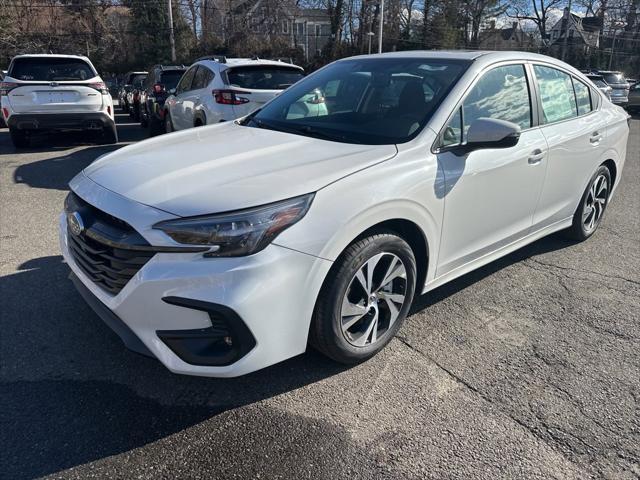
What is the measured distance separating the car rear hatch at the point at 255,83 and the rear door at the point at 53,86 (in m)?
3.50

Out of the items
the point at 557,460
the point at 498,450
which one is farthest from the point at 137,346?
the point at 557,460

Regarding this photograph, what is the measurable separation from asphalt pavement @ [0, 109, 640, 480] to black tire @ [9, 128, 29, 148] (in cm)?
706

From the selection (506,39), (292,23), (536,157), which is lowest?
(536,157)

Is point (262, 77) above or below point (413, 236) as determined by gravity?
above

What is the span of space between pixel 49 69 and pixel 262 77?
4.46m

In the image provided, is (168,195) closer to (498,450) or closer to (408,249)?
(408,249)

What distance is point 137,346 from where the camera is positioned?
2430 mm

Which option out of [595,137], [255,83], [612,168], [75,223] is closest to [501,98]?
[595,137]

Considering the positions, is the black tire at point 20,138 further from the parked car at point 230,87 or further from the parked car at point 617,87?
the parked car at point 617,87

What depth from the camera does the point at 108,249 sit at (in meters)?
2.49

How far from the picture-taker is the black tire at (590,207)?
4742 millimetres

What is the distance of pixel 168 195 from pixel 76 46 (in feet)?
140

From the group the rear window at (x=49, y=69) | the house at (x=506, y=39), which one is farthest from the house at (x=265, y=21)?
the rear window at (x=49, y=69)

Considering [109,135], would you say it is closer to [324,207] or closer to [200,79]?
[200,79]
